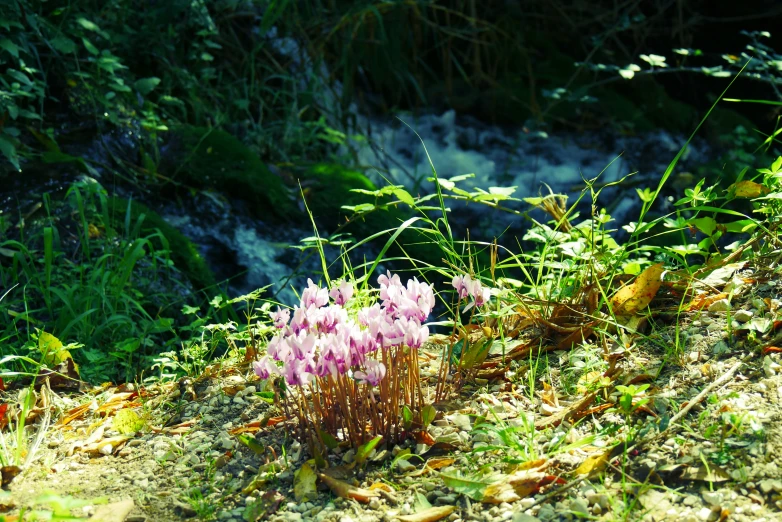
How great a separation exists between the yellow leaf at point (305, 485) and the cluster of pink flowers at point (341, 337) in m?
0.23

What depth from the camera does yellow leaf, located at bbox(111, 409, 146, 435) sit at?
2.29 m

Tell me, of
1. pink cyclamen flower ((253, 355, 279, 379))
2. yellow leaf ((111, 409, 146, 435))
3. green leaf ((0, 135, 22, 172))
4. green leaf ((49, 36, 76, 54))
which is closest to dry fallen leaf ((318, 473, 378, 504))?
pink cyclamen flower ((253, 355, 279, 379))

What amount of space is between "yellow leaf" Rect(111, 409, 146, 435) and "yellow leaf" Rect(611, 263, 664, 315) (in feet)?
5.04

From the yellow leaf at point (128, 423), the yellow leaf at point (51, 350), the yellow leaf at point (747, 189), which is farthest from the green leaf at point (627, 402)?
the yellow leaf at point (51, 350)

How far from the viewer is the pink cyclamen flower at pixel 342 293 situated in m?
2.11

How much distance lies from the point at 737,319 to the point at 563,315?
1.73 feet

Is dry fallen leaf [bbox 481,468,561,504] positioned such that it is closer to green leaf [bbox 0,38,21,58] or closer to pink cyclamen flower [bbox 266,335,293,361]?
pink cyclamen flower [bbox 266,335,293,361]

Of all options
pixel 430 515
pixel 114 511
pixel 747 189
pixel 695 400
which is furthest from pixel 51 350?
pixel 747 189

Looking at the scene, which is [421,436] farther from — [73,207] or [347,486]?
[73,207]

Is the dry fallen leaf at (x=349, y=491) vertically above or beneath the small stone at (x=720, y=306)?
beneath

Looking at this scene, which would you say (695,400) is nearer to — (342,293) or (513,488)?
(513,488)

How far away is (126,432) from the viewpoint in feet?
7.53

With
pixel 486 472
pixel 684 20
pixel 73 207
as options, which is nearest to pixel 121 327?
pixel 73 207

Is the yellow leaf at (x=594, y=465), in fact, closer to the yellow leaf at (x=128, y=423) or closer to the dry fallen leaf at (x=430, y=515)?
the dry fallen leaf at (x=430, y=515)
